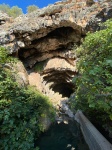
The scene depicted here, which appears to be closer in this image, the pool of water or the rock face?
the pool of water

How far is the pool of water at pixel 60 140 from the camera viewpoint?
6.50 m

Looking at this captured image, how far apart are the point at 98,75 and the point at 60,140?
5050mm

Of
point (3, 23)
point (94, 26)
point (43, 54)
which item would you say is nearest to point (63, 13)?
point (94, 26)

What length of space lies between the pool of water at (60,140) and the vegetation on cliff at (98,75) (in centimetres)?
117

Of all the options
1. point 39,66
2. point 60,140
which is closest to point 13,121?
point 60,140

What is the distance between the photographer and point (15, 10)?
29984mm

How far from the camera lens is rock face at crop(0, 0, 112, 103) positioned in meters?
10.3

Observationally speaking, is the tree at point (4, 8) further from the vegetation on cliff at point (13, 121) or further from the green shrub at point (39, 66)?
the vegetation on cliff at point (13, 121)

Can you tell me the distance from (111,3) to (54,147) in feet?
26.2

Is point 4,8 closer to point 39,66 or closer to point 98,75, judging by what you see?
point 39,66

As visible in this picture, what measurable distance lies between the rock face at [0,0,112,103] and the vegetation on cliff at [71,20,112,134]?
15.5 feet

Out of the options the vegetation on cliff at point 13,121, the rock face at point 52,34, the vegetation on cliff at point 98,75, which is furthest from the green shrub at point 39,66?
the vegetation on cliff at point 13,121

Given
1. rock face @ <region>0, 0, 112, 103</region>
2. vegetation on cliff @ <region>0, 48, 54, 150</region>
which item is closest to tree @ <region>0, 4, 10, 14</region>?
rock face @ <region>0, 0, 112, 103</region>

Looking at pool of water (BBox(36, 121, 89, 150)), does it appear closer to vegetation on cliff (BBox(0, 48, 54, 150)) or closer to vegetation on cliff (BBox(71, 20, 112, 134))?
vegetation on cliff (BBox(71, 20, 112, 134))
